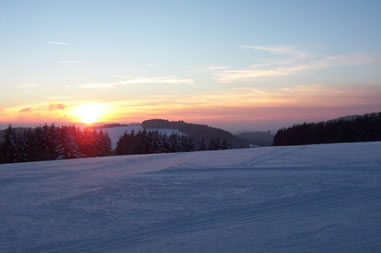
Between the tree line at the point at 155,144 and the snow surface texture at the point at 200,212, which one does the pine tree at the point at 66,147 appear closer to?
the tree line at the point at 155,144

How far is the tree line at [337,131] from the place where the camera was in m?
57.9

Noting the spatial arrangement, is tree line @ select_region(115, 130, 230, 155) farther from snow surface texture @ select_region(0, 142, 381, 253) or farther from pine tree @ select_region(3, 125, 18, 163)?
snow surface texture @ select_region(0, 142, 381, 253)

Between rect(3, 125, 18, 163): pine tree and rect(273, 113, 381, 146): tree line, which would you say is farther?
rect(273, 113, 381, 146): tree line

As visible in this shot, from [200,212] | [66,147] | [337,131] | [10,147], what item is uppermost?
[337,131]

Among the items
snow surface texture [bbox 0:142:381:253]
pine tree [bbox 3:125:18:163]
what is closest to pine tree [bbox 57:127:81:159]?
pine tree [bbox 3:125:18:163]

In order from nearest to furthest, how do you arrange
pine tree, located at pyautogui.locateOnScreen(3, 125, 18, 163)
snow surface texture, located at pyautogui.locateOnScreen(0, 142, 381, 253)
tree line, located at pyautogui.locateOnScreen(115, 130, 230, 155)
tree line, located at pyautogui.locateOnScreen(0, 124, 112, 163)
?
1. snow surface texture, located at pyautogui.locateOnScreen(0, 142, 381, 253)
2. pine tree, located at pyautogui.locateOnScreen(3, 125, 18, 163)
3. tree line, located at pyautogui.locateOnScreen(0, 124, 112, 163)
4. tree line, located at pyautogui.locateOnScreen(115, 130, 230, 155)

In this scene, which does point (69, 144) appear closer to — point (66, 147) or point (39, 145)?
point (66, 147)

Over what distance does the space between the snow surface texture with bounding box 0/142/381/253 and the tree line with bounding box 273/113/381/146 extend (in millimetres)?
53748

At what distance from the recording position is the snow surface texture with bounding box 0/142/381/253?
4266 mm

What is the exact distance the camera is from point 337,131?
60719mm

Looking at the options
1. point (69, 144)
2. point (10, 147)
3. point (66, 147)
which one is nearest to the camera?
point (10, 147)

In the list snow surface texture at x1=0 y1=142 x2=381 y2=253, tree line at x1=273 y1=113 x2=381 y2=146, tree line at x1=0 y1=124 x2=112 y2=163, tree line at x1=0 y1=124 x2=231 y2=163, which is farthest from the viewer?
tree line at x1=273 y1=113 x2=381 y2=146

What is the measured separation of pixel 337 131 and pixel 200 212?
61219 millimetres

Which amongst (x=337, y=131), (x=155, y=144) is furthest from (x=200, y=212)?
(x=337, y=131)
